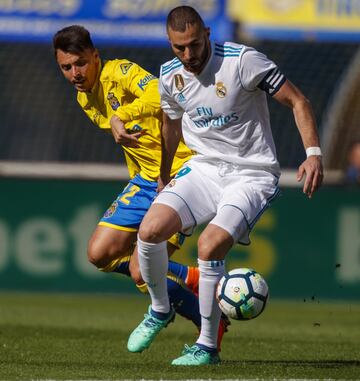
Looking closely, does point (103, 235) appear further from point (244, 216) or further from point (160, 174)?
point (244, 216)

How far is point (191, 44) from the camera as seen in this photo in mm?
7395

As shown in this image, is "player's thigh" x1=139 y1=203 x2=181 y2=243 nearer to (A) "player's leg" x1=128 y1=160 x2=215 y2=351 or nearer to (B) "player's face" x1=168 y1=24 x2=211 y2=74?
(A) "player's leg" x1=128 y1=160 x2=215 y2=351

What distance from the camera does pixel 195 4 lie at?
19.3m

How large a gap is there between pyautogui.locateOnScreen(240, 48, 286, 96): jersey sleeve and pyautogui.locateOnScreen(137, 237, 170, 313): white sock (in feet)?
3.83

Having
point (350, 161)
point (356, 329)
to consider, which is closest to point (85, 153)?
point (350, 161)

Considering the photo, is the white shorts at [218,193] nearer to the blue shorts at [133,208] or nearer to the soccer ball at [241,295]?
the soccer ball at [241,295]

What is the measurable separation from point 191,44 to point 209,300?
1.59m

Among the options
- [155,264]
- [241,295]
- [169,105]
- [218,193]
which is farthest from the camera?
[169,105]

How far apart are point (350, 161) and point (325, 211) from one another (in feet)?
3.58

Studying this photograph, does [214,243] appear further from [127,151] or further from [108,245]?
[127,151]

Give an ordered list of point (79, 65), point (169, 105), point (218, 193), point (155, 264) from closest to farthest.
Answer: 1. point (218, 193)
2. point (155, 264)
3. point (169, 105)
4. point (79, 65)

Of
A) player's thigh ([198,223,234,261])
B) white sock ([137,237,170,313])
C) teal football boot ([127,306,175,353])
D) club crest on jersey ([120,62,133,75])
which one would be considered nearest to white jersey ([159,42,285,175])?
player's thigh ([198,223,234,261])

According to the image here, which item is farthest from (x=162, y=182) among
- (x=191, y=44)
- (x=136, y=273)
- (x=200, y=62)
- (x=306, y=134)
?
(x=306, y=134)

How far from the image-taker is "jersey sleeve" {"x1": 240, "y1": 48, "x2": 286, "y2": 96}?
7.39 m
